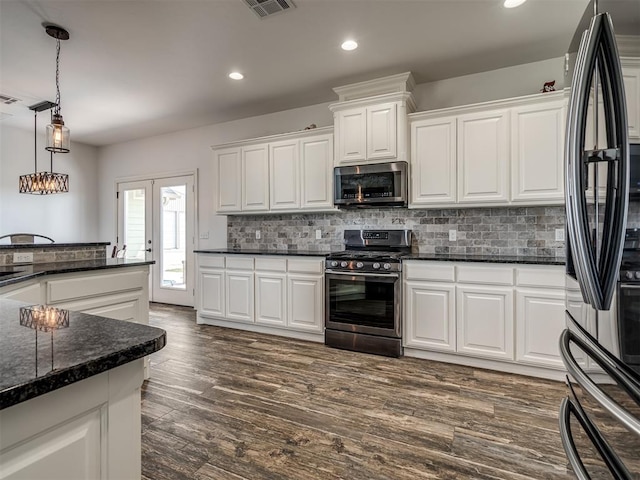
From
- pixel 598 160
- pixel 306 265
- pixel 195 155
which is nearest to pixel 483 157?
pixel 306 265

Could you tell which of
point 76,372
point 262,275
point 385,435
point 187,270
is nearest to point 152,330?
point 76,372

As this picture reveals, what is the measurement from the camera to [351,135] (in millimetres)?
3582

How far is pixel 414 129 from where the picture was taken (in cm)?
339

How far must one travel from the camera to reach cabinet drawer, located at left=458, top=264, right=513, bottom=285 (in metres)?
2.79

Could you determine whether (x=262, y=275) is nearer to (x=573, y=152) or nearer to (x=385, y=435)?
(x=385, y=435)

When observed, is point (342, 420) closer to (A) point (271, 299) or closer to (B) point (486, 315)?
(B) point (486, 315)

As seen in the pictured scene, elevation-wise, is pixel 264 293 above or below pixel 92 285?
below

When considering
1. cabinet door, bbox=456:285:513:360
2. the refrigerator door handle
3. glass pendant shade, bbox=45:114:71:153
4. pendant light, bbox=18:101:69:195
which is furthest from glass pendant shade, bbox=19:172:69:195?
the refrigerator door handle

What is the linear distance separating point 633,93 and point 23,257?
3.30m

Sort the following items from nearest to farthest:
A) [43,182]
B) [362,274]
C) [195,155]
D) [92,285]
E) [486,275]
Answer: [92,285] < [486,275] < [362,274] < [43,182] < [195,155]

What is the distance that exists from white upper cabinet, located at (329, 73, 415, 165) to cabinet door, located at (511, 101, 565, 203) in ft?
3.24

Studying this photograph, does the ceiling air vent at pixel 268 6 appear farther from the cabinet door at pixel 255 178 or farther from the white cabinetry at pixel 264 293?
the white cabinetry at pixel 264 293

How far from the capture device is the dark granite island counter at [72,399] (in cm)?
58

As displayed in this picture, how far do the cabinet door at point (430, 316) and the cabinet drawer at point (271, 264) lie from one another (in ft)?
4.51
